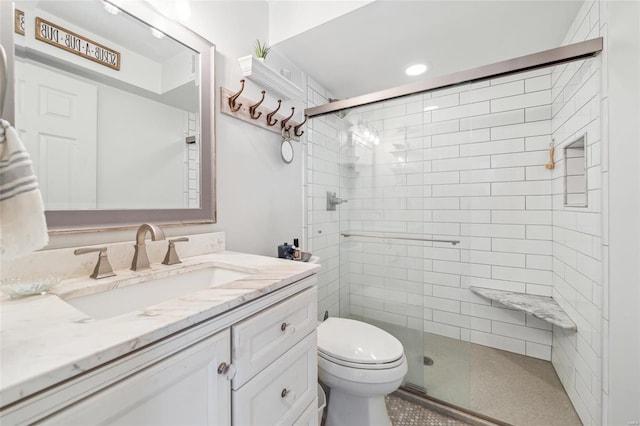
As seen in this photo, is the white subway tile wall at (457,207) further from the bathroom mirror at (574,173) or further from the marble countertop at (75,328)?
the marble countertop at (75,328)

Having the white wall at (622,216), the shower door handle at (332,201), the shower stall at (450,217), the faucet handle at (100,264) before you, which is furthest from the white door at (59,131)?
Answer: the white wall at (622,216)

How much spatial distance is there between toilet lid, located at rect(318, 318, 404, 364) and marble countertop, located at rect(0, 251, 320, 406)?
70cm

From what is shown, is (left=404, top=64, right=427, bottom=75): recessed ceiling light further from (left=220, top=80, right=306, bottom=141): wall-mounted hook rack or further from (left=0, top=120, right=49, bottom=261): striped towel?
(left=0, top=120, right=49, bottom=261): striped towel

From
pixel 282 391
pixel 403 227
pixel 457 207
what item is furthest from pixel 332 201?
pixel 282 391

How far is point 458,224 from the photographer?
6.80 feet

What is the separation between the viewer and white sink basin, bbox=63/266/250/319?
2.48ft

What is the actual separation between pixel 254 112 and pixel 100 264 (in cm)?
107

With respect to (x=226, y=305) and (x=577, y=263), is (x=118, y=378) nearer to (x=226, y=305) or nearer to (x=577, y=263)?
(x=226, y=305)

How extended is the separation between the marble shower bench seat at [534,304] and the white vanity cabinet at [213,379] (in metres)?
1.60

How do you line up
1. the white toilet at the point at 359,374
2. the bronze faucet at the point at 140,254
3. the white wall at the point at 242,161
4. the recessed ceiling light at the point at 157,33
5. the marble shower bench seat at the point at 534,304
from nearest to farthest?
the bronze faucet at the point at 140,254 → the recessed ceiling light at the point at 157,33 → the white toilet at the point at 359,374 → the white wall at the point at 242,161 → the marble shower bench seat at the point at 534,304

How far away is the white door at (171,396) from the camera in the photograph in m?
0.43

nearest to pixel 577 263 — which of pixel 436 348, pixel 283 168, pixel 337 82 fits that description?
pixel 436 348

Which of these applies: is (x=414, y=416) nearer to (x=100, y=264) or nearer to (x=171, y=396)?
(x=171, y=396)

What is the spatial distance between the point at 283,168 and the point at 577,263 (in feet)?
6.14
